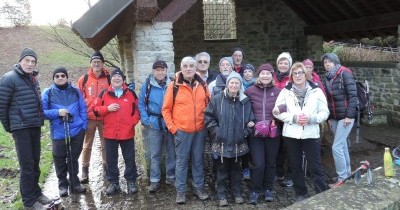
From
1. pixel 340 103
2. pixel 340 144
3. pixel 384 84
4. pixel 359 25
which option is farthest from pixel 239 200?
pixel 359 25

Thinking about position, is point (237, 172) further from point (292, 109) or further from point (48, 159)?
point (48, 159)

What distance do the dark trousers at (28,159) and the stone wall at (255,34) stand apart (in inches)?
317

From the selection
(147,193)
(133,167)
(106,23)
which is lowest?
(147,193)

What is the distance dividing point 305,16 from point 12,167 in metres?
9.73

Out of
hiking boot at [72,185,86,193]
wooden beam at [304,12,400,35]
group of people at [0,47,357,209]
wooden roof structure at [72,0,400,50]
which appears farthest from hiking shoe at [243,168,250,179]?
wooden beam at [304,12,400,35]

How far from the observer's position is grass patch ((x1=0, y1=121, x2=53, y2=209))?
16.2ft

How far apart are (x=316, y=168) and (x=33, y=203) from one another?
11.1 feet

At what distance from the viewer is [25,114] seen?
418 centimetres

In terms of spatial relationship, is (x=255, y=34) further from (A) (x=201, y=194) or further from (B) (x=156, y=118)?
(A) (x=201, y=194)

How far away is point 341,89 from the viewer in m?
4.60

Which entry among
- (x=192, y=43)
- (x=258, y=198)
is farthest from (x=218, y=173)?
(x=192, y=43)

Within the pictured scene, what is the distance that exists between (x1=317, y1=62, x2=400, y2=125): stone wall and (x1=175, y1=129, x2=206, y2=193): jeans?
234 inches

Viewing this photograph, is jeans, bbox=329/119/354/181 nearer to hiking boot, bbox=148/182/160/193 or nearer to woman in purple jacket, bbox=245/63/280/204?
woman in purple jacket, bbox=245/63/280/204

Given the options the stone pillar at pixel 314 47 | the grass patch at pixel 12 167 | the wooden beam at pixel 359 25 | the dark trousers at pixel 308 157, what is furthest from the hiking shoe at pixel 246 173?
the stone pillar at pixel 314 47
